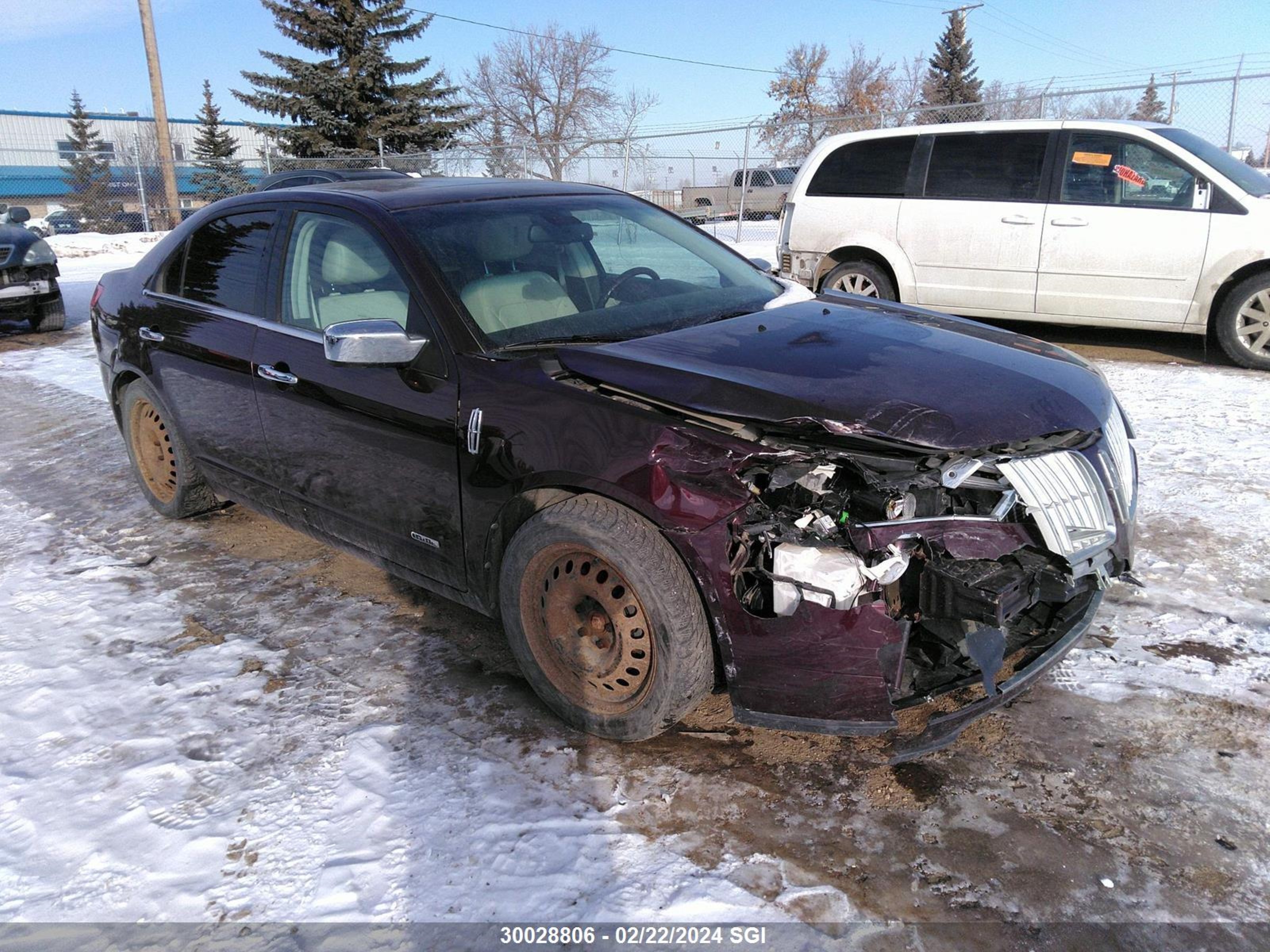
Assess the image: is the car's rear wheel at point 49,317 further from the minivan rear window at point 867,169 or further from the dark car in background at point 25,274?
the minivan rear window at point 867,169

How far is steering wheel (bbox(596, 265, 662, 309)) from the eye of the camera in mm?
3463

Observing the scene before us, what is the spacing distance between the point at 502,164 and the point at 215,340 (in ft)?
62.5

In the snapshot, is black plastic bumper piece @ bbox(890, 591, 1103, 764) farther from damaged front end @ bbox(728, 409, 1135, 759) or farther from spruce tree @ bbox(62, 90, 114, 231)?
spruce tree @ bbox(62, 90, 114, 231)

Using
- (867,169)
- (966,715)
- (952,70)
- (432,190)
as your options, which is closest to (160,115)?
(867,169)

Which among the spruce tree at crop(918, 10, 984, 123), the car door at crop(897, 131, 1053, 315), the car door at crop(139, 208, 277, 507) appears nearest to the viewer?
the car door at crop(139, 208, 277, 507)

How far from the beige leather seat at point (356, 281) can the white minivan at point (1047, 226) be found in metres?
4.98

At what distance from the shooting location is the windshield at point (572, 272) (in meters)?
3.22

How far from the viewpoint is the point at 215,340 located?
4.06 metres

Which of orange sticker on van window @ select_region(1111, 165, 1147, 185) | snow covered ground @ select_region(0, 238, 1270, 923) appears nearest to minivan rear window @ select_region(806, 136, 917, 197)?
orange sticker on van window @ select_region(1111, 165, 1147, 185)

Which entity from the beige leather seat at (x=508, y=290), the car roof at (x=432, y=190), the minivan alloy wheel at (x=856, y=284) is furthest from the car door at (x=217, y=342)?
the minivan alloy wheel at (x=856, y=284)

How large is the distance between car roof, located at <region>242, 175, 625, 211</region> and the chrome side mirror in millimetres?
673

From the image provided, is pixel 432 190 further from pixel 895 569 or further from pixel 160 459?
pixel 895 569

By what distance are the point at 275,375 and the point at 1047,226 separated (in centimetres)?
668

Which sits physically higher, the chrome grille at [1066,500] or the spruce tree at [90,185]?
the spruce tree at [90,185]
